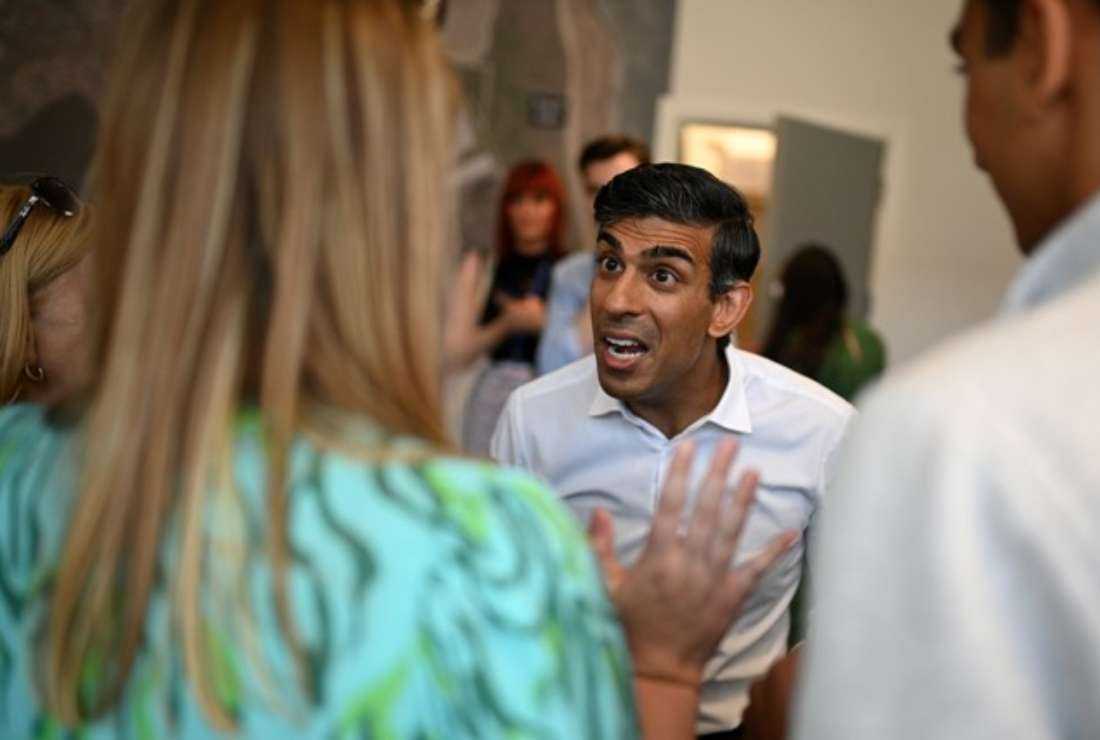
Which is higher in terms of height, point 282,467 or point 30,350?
point 282,467

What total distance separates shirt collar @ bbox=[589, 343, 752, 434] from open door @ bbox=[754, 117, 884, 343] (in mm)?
4610

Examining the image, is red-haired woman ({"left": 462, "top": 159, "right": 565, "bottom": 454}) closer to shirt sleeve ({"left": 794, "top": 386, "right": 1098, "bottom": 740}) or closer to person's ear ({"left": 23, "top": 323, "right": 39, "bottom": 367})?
person's ear ({"left": 23, "top": 323, "right": 39, "bottom": 367})

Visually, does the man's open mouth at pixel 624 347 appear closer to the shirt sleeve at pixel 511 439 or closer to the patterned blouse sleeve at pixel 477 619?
the shirt sleeve at pixel 511 439

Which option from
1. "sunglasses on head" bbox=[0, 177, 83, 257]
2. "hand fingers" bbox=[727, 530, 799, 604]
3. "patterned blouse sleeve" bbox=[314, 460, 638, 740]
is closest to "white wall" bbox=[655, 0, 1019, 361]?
"sunglasses on head" bbox=[0, 177, 83, 257]

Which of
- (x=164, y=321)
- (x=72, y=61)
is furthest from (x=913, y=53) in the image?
(x=164, y=321)

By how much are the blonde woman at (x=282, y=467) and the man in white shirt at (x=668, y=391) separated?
1.48 m

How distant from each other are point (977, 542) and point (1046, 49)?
37 cm

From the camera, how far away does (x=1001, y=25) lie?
3.39 feet

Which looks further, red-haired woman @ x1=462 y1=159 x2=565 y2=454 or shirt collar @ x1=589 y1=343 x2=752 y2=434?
red-haired woman @ x1=462 y1=159 x2=565 y2=454

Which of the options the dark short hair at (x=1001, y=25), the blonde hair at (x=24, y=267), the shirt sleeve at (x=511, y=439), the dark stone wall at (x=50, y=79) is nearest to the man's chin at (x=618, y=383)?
the shirt sleeve at (x=511, y=439)

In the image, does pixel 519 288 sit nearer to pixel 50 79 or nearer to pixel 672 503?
pixel 50 79

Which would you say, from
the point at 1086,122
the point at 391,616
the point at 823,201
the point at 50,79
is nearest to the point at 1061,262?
the point at 1086,122

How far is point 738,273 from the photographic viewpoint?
2760 mm

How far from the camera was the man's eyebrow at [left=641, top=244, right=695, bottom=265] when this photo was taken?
2682 mm
